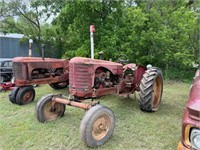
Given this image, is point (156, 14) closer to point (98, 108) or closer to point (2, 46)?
point (98, 108)

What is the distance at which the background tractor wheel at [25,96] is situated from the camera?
5.14 metres

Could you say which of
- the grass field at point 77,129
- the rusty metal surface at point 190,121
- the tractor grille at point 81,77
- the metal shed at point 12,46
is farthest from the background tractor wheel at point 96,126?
the metal shed at point 12,46

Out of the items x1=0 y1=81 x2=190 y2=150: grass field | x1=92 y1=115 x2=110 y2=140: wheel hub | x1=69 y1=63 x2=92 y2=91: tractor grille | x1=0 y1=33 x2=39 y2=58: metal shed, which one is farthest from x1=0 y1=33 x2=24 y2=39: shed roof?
x1=92 y1=115 x2=110 y2=140: wheel hub

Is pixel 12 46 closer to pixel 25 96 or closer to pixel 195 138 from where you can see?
pixel 25 96

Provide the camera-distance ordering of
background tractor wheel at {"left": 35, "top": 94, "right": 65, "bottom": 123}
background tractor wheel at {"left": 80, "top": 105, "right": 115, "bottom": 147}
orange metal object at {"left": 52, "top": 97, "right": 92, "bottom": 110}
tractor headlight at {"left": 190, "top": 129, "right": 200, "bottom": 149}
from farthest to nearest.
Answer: background tractor wheel at {"left": 35, "top": 94, "right": 65, "bottom": 123}
orange metal object at {"left": 52, "top": 97, "right": 92, "bottom": 110}
background tractor wheel at {"left": 80, "top": 105, "right": 115, "bottom": 147}
tractor headlight at {"left": 190, "top": 129, "right": 200, "bottom": 149}

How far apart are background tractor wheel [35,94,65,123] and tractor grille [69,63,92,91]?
1.90ft

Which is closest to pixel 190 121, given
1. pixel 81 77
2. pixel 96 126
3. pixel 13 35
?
pixel 96 126

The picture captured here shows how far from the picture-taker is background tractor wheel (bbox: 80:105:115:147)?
115 inches

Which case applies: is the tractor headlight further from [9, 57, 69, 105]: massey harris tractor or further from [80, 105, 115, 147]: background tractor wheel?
[9, 57, 69, 105]: massey harris tractor

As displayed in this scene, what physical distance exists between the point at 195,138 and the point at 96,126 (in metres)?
1.63

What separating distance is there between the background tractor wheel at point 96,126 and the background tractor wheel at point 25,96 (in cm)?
272

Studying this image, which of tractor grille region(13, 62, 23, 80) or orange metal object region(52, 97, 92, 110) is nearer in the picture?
orange metal object region(52, 97, 92, 110)

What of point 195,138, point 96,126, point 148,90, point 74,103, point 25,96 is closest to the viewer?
point 195,138

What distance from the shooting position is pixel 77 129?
142 inches
